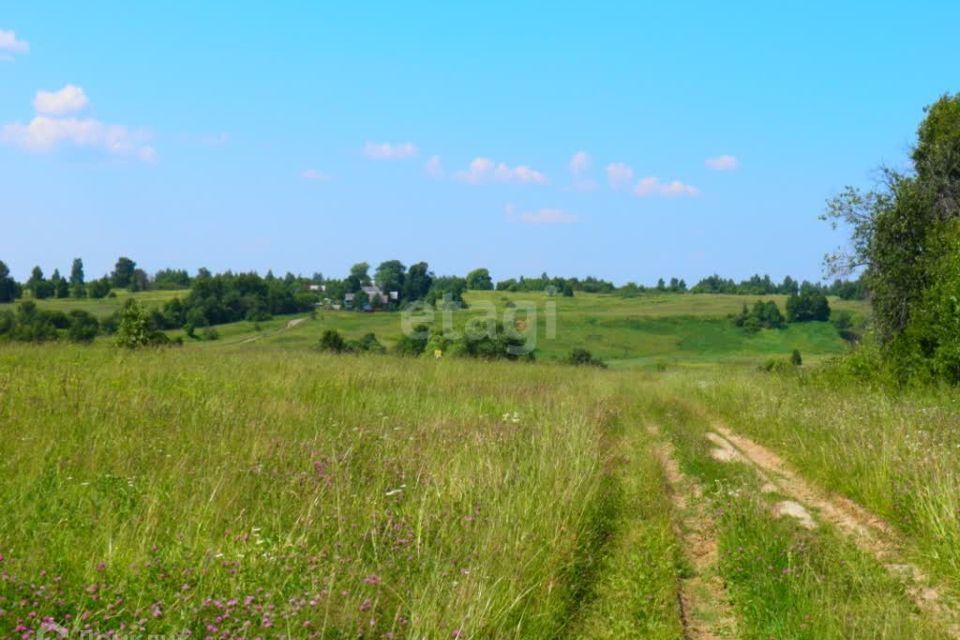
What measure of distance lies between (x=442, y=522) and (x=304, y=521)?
985 millimetres

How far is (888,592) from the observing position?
543 cm

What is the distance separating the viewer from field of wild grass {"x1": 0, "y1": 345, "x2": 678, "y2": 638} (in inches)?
163

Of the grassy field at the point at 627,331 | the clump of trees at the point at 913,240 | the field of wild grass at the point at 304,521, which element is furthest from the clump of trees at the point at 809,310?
the field of wild grass at the point at 304,521

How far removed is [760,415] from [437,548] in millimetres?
10720

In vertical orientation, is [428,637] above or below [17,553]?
below

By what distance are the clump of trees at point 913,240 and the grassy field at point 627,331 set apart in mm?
35863

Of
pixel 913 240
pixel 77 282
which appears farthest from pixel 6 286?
pixel 913 240

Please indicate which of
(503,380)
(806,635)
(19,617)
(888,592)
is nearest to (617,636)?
(806,635)

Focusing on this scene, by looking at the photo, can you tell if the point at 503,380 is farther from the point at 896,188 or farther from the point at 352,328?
the point at 352,328

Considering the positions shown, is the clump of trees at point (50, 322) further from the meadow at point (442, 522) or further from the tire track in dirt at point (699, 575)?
the tire track in dirt at point (699, 575)

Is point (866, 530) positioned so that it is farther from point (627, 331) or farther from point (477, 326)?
point (627, 331)

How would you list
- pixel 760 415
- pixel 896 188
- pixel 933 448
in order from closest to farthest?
pixel 933 448
pixel 760 415
pixel 896 188

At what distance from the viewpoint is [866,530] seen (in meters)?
7.34

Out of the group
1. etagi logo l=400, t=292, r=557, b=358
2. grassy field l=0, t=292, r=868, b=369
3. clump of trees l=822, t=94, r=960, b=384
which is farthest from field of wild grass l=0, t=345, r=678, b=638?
grassy field l=0, t=292, r=868, b=369
